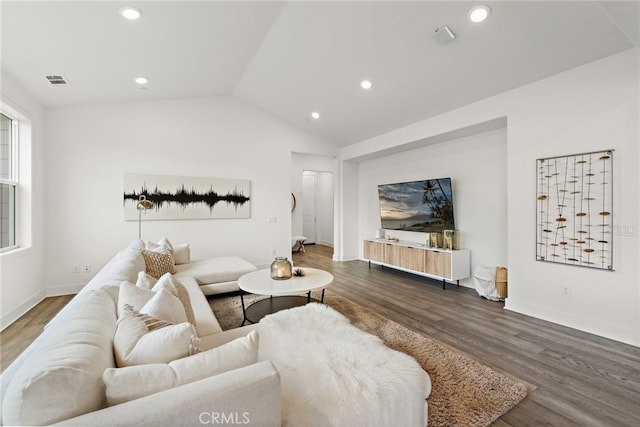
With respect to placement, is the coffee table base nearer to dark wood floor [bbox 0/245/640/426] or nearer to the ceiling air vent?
dark wood floor [bbox 0/245/640/426]

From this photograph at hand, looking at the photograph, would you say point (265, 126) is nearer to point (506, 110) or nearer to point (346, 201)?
point (346, 201)

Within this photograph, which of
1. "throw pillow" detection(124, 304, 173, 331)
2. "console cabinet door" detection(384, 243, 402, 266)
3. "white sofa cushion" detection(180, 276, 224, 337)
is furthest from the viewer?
"console cabinet door" detection(384, 243, 402, 266)

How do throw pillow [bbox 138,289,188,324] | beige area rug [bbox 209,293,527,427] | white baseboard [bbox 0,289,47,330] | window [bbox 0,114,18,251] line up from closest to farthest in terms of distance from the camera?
throw pillow [bbox 138,289,188,324]
beige area rug [bbox 209,293,527,427]
white baseboard [bbox 0,289,47,330]
window [bbox 0,114,18,251]

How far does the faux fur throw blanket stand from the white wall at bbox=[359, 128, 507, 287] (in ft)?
10.7

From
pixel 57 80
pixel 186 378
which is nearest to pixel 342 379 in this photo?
pixel 186 378

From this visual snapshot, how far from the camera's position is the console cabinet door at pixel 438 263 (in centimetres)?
424

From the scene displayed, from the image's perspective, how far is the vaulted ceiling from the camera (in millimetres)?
2416

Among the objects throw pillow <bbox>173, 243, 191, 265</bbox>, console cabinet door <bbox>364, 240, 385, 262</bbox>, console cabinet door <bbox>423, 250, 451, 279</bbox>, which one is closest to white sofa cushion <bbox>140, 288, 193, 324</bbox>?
throw pillow <bbox>173, 243, 191, 265</bbox>

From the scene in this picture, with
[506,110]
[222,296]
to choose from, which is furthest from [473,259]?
[222,296]

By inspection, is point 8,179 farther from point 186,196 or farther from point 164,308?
point 164,308

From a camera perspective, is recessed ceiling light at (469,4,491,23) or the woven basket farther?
the woven basket

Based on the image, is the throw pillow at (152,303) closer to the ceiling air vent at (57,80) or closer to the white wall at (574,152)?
the ceiling air vent at (57,80)

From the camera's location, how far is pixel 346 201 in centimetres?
652

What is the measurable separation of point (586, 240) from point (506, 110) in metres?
1.68
